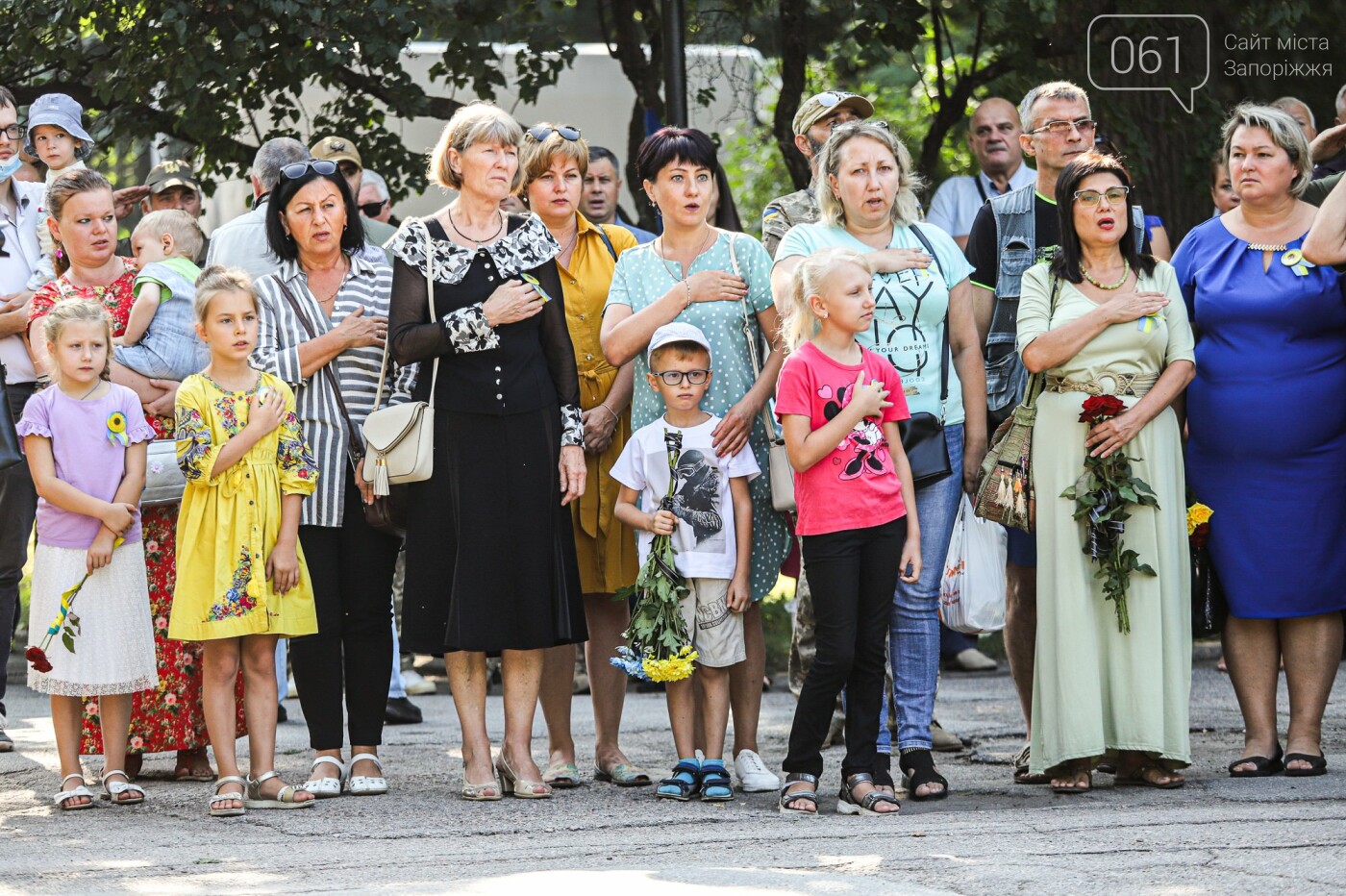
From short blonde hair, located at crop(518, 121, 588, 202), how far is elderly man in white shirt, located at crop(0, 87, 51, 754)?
79.4 inches

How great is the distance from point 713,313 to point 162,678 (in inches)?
92.2

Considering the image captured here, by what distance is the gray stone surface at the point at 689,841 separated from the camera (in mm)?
4277

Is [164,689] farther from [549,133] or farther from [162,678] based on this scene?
[549,133]

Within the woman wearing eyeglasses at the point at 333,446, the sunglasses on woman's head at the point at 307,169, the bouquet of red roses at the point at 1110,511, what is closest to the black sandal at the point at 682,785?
the woman wearing eyeglasses at the point at 333,446

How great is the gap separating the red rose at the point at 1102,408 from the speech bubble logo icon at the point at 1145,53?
4634 millimetres

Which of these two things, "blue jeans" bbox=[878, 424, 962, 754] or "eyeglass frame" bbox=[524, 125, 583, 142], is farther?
"eyeglass frame" bbox=[524, 125, 583, 142]

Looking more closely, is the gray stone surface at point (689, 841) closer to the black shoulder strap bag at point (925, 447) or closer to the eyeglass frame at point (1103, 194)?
the black shoulder strap bag at point (925, 447)

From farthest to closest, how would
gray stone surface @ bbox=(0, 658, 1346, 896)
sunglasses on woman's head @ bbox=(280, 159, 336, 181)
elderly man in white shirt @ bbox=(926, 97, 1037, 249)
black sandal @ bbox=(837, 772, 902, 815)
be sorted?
elderly man in white shirt @ bbox=(926, 97, 1037, 249)
sunglasses on woman's head @ bbox=(280, 159, 336, 181)
black sandal @ bbox=(837, 772, 902, 815)
gray stone surface @ bbox=(0, 658, 1346, 896)

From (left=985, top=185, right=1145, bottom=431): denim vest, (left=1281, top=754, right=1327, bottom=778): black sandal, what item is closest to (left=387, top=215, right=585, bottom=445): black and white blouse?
(left=985, top=185, right=1145, bottom=431): denim vest

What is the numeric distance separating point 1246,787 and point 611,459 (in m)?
2.36

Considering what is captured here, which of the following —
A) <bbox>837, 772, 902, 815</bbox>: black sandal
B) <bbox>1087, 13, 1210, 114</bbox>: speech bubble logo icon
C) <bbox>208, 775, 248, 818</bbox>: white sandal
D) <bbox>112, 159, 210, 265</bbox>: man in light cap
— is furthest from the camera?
<bbox>1087, 13, 1210, 114</bbox>: speech bubble logo icon

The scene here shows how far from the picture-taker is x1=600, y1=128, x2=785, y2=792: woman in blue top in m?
5.89

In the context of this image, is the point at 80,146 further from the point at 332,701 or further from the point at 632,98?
the point at 632,98

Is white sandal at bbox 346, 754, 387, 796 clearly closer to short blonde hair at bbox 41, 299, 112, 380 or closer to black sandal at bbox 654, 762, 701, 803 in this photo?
black sandal at bbox 654, 762, 701, 803
